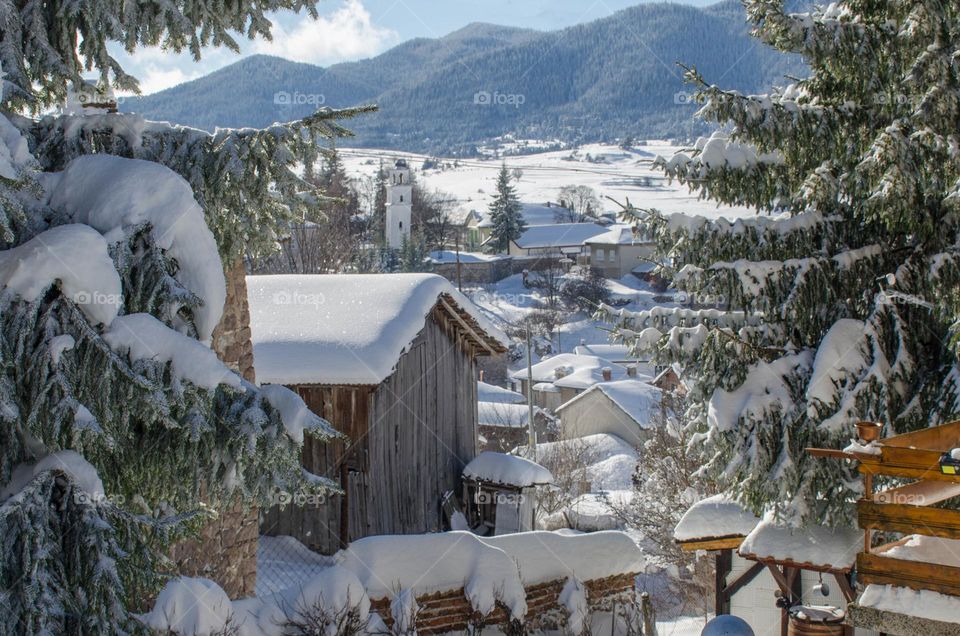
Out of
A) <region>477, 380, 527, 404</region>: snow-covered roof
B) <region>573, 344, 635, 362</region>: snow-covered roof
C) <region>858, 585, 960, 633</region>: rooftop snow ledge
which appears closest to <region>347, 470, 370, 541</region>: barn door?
<region>858, 585, 960, 633</region>: rooftop snow ledge

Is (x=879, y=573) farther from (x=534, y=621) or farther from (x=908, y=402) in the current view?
(x=534, y=621)

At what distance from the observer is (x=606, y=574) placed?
11.1 metres

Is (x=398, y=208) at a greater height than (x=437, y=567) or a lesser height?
lesser

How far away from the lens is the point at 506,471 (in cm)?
1427

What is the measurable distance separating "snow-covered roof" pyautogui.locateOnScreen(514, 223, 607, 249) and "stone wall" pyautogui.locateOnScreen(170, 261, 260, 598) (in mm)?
69091

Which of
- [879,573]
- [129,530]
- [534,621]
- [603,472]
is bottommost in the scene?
[603,472]

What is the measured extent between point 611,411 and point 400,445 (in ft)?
94.0

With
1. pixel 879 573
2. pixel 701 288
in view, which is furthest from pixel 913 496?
pixel 701 288

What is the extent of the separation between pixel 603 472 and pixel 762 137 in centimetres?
2834

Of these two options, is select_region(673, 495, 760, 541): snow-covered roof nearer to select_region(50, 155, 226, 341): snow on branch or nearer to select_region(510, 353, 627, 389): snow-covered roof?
select_region(50, 155, 226, 341): snow on branch

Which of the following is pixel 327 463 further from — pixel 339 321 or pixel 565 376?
pixel 565 376

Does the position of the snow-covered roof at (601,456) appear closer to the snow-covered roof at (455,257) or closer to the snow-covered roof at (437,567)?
the snow-covered roof at (437,567)

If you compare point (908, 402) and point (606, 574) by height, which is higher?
point (908, 402)

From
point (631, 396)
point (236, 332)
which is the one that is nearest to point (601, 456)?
point (631, 396)
